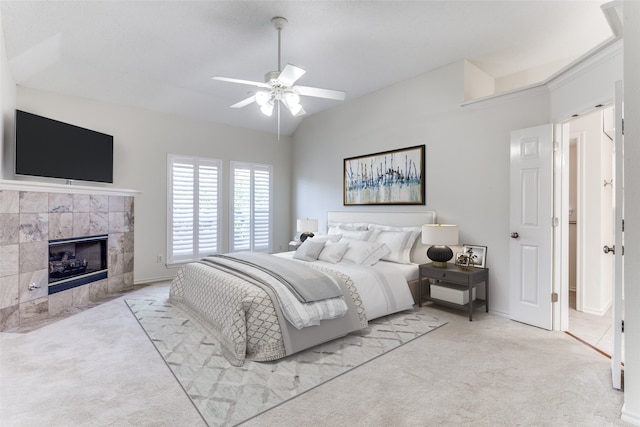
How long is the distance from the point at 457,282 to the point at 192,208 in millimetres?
4420

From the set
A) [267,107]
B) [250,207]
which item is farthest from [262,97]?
[250,207]

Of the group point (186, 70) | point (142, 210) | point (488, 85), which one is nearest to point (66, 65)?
point (186, 70)

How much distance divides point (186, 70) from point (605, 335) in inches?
223

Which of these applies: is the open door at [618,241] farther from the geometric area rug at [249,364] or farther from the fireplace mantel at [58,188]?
the fireplace mantel at [58,188]

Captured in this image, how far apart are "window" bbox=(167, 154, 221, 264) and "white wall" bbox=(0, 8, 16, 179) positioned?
200cm

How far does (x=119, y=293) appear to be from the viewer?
185 inches

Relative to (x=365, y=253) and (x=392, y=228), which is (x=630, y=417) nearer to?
(x=365, y=253)

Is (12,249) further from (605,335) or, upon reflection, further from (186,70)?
(605,335)

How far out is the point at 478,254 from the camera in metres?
3.99

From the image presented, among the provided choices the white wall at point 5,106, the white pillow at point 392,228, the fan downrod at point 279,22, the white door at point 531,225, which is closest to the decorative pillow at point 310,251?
the white pillow at point 392,228

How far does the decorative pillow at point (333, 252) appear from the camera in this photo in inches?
163

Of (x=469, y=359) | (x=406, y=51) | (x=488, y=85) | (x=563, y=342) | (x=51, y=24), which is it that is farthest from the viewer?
(x=488, y=85)

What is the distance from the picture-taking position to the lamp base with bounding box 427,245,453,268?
3.92 metres

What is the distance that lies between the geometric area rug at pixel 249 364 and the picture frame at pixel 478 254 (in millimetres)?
926
